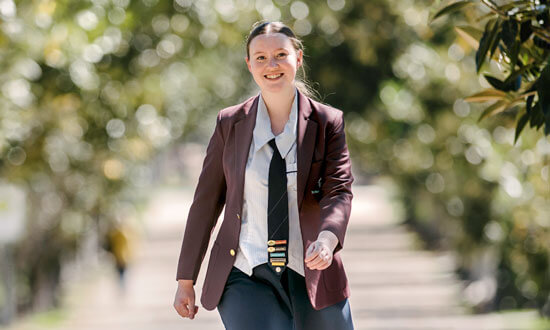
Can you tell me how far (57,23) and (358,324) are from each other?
754 centimetres

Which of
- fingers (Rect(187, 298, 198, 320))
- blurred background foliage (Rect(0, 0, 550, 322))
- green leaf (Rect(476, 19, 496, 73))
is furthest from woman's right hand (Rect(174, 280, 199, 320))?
green leaf (Rect(476, 19, 496, 73))

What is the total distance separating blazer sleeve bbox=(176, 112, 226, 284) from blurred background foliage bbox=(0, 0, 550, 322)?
37.5 inches

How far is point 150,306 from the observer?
674 inches

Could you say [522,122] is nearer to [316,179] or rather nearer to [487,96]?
[487,96]

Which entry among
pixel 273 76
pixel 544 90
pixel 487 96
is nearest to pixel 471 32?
pixel 487 96

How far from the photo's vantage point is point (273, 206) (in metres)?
3.71

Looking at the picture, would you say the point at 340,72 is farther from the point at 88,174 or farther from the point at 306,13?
the point at 88,174

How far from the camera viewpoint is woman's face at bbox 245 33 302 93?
3750 mm

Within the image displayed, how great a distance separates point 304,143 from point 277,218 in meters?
0.30

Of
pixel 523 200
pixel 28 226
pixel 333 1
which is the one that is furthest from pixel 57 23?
pixel 28 226

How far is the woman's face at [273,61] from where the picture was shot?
375 centimetres

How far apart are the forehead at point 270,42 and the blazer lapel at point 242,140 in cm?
25

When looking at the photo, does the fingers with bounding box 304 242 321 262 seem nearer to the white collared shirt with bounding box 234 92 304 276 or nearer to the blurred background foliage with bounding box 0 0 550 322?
the white collared shirt with bounding box 234 92 304 276

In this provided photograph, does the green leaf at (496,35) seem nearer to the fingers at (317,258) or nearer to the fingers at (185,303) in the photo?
the fingers at (317,258)
